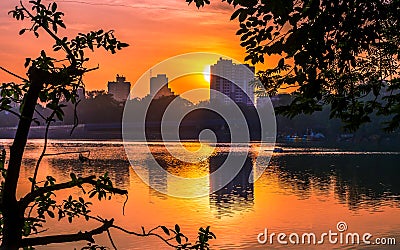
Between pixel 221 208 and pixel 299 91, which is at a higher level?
pixel 299 91

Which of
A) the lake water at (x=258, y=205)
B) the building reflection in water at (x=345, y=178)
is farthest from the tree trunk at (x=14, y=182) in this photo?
the building reflection in water at (x=345, y=178)

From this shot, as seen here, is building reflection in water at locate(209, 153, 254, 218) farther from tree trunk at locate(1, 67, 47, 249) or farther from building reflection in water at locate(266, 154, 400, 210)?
tree trunk at locate(1, 67, 47, 249)

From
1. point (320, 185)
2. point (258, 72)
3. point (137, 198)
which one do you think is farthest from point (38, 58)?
point (320, 185)

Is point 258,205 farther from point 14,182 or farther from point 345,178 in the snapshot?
point 14,182

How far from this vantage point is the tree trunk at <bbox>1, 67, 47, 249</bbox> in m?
2.89

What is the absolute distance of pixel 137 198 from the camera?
47.4 metres

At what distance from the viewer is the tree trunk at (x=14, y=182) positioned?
289cm

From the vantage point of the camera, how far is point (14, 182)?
2.95 meters

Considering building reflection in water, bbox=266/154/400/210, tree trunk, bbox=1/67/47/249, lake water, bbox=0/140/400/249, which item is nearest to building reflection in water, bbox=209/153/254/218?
lake water, bbox=0/140/400/249

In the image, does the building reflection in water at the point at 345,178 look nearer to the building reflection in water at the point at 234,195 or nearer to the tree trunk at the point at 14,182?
the building reflection in water at the point at 234,195

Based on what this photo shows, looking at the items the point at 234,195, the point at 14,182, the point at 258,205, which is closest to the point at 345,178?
the point at 234,195

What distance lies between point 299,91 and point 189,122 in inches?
5844

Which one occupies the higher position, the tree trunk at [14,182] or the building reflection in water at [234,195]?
the tree trunk at [14,182]

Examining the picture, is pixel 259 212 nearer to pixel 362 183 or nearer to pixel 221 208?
pixel 221 208
